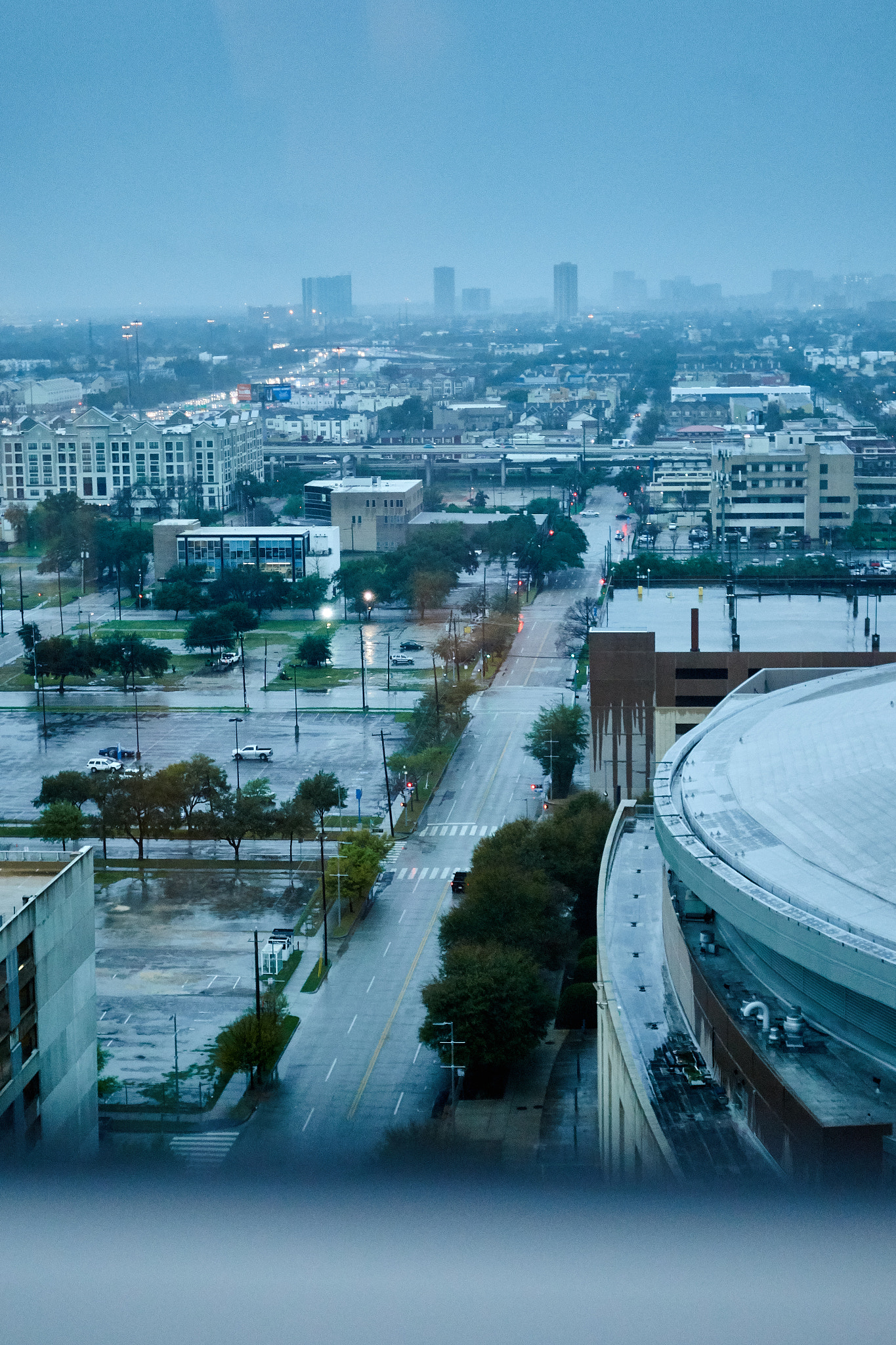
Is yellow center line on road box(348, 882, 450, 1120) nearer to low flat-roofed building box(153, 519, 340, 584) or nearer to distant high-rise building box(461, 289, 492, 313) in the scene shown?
low flat-roofed building box(153, 519, 340, 584)

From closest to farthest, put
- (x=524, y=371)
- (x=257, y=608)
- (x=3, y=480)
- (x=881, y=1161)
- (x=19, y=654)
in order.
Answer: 1. (x=881, y=1161)
2. (x=19, y=654)
3. (x=257, y=608)
4. (x=3, y=480)
5. (x=524, y=371)

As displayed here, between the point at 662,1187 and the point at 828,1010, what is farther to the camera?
the point at 828,1010

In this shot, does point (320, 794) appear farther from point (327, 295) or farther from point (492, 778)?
point (327, 295)

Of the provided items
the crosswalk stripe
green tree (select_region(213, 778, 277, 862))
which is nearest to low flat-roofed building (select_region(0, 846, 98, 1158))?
the crosswalk stripe

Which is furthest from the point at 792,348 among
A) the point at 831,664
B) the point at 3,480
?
the point at 831,664

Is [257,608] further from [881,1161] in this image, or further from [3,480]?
[881,1161]

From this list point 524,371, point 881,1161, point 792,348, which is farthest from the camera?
point 792,348
